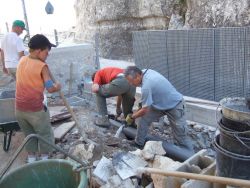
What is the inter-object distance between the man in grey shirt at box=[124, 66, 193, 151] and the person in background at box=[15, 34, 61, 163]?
1.27 m

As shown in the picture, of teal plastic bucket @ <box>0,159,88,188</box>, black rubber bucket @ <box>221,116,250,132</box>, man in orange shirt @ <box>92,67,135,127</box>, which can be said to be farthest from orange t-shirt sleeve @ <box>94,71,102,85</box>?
black rubber bucket @ <box>221,116,250,132</box>

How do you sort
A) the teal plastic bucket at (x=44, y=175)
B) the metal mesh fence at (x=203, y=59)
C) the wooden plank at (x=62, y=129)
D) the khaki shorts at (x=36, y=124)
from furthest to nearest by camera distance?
the metal mesh fence at (x=203, y=59) → the wooden plank at (x=62, y=129) → the khaki shorts at (x=36, y=124) → the teal plastic bucket at (x=44, y=175)

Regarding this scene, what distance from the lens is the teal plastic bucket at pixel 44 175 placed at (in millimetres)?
3317

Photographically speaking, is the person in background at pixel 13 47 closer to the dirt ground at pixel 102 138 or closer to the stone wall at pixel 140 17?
the dirt ground at pixel 102 138

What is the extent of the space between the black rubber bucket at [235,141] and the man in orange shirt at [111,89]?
3.19m

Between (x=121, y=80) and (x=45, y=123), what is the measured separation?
1918mm

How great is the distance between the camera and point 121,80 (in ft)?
20.1

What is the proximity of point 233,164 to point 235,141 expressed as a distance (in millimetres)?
236

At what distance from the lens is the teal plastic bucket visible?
3317 mm

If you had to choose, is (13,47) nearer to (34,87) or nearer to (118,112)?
(118,112)

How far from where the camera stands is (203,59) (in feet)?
26.3

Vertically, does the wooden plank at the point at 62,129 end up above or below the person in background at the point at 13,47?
below

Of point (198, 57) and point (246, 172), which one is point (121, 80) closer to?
point (198, 57)

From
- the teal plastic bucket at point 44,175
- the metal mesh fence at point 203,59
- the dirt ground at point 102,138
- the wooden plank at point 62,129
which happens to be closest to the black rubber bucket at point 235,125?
the teal plastic bucket at point 44,175
